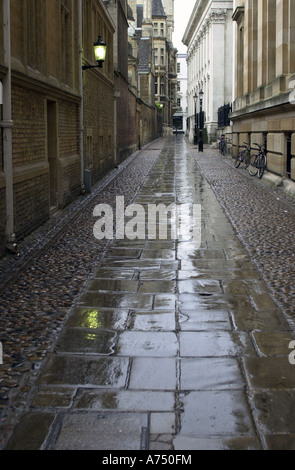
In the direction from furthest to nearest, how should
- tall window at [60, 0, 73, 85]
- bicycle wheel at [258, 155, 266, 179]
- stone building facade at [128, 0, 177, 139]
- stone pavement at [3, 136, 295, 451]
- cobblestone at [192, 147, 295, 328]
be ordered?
1. stone building facade at [128, 0, 177, 139]
2. bicycle wheel at [258, 155, 266, 179]
3. tall window at [60, 0, 73, 85]
4. cobblestone at [192, 147, 295, 328]
5. stone pavement at [3, 136, 295, 451]

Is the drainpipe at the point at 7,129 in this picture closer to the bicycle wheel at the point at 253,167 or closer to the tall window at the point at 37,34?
the tall window at the point at 37,34

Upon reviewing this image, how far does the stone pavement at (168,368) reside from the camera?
11.9 ft

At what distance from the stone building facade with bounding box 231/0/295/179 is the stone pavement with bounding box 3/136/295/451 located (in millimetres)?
9758

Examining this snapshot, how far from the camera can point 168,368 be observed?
461 cm

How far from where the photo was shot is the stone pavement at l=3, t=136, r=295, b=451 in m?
3.63

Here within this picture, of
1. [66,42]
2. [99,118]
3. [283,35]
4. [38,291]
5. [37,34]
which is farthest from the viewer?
[99,118]

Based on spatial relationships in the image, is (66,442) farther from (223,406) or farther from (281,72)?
(281,72)

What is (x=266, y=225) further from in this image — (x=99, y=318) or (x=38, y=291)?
(x=99, y=318)

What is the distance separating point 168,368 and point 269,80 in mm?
18890

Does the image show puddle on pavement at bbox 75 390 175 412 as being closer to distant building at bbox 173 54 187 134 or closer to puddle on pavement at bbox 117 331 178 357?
puddle on pavement at bbox 117 331 178 357

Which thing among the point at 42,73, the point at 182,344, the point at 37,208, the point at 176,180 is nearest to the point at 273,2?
the point at 176,180

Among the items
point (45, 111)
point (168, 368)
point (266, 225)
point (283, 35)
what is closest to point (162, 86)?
point (283, 35)

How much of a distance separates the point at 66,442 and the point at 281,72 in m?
16.5

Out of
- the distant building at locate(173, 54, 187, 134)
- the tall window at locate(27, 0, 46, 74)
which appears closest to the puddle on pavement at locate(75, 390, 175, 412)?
the tall window at locate(27, 0, 46, 74)
